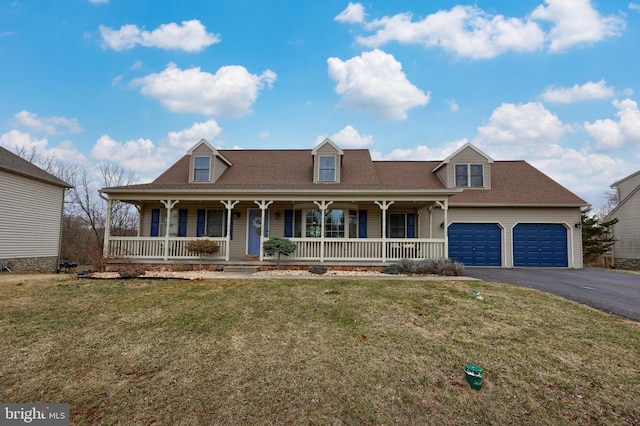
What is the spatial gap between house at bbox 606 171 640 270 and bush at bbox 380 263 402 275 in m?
15.3

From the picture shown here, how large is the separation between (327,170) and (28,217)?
47.8ft

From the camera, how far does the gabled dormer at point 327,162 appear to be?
1401 cm

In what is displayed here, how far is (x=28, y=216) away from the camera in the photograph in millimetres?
13977

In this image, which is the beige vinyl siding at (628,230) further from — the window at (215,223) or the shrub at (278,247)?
the window at (215,223)

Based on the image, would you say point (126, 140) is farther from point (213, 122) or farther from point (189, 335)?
point (189, 335)

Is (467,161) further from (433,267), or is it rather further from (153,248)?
(153,248)

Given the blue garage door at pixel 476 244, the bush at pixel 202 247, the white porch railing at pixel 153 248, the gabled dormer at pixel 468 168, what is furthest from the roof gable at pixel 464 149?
the bush at pixel 202 247

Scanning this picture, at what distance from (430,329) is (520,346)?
1.30 metres

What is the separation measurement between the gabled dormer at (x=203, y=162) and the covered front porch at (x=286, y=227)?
1589 mm

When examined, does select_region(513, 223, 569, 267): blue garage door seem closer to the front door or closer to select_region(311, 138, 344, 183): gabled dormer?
select_region(311, 138, 344, 183): gabled dormer

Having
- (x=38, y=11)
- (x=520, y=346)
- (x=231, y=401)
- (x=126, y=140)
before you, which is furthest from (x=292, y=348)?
(x=126, y=140)

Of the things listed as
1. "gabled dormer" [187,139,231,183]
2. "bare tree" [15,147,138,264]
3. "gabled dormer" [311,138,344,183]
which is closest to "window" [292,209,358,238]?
"gabled dormer" [311,138,344,183]

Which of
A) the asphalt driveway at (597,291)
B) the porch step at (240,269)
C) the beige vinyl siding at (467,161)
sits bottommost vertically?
the asphalt driveway at (597,291)

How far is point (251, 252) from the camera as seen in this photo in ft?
43.9
